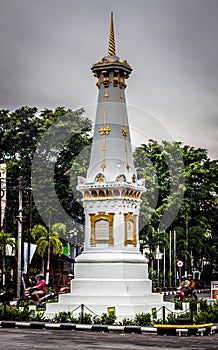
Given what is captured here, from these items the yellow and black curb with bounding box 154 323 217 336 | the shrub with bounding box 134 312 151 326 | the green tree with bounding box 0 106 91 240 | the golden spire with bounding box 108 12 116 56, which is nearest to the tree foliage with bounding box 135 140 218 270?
the green tree with bounding box 0 106 91 240

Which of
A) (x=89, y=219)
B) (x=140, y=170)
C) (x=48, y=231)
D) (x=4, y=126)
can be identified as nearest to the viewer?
(x=89, y=219)

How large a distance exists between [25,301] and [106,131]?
6313 millimetres

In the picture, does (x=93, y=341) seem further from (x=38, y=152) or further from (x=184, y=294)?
(x=38, y=152)

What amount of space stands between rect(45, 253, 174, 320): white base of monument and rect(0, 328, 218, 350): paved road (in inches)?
96.3

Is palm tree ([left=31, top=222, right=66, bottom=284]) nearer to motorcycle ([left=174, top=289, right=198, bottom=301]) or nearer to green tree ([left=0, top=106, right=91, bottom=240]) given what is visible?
green tree ([left=0, top=106, right=91, bottom=240])

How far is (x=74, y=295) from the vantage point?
21344 millimetres

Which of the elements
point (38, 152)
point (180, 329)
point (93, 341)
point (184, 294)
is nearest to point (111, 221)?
point (180, 329)

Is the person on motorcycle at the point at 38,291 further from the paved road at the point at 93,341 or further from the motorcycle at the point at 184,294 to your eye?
the motorcycle at the point at 184,294

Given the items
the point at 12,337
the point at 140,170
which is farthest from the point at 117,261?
the point at 140,170

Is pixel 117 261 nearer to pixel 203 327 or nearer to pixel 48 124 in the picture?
pixel 203 327

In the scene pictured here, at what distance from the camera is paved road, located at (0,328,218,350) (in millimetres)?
15031

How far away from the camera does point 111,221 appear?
71.4 feet

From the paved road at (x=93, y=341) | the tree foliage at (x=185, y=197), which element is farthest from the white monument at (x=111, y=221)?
the tree foliage at (x=185, y=197)

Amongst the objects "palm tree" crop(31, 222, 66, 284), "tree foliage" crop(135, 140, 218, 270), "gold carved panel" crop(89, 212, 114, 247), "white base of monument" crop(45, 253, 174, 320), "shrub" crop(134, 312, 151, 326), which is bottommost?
"shrub" crop(134, 312, 151, 326)
